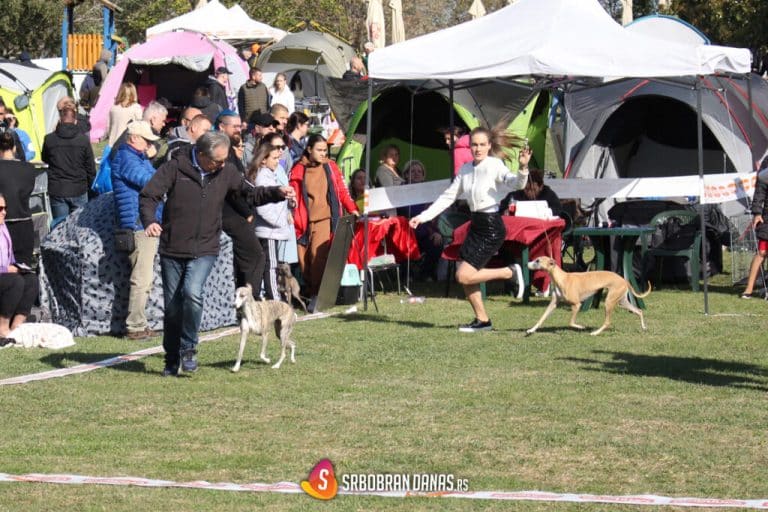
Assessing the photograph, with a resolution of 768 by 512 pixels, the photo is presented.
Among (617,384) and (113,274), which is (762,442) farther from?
(113,274)

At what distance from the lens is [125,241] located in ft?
37.2

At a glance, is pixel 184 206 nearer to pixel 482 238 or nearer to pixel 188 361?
pixel 188 361

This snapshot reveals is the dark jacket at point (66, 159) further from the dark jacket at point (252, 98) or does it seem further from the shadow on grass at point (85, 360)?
the dark jacket at point (252, 98)

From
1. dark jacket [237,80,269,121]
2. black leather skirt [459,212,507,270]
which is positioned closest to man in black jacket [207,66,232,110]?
dark jacket [237,80,269,121]

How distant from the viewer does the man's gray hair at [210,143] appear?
9.27m

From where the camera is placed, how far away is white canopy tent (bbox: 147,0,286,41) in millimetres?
31438

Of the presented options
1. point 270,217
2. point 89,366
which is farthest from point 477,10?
point 89,366

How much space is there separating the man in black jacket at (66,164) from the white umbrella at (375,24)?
17536 millimetres

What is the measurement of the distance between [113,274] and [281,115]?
4.11 m

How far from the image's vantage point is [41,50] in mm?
49062

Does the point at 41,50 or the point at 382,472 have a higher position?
the point at 41,50

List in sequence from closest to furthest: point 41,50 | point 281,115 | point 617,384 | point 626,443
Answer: point 626,443
point 617,384
point 281,115
point 41,50

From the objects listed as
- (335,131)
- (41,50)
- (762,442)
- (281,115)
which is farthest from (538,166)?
(41,50)

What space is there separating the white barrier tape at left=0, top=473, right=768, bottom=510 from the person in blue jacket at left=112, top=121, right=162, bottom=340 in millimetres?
4659
